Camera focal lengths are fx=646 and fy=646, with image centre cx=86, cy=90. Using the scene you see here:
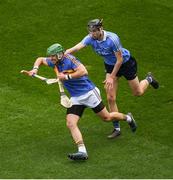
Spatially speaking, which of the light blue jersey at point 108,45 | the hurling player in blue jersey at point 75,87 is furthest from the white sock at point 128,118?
the light blue jersey at point 108,45

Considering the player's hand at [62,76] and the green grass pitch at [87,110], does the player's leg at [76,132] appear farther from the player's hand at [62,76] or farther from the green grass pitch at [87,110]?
the player's hand at [62,76]

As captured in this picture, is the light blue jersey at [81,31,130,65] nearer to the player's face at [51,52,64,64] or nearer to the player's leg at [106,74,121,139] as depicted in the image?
the player's leg at [106,74,121,139]

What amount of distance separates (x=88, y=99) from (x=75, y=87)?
1.07ft

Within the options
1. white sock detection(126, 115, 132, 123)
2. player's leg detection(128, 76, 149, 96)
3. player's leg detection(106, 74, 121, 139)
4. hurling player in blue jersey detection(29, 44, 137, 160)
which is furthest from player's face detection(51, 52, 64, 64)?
player's leg detection(128, 76, 149, 96)

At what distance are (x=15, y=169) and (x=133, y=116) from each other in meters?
3.45

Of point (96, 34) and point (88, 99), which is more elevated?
point (96, 34)

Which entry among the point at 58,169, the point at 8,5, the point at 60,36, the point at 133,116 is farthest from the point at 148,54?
the point at 58,169

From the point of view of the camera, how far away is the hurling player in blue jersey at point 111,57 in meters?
12.0

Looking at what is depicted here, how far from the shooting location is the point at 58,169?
1091 centimetres

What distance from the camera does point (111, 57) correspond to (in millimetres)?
12398

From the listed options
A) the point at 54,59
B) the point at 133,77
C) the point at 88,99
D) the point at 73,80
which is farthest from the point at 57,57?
the point at 133,77

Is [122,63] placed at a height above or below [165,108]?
above

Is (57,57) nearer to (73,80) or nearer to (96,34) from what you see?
(73,80)

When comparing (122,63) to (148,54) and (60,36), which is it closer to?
(148,54)
